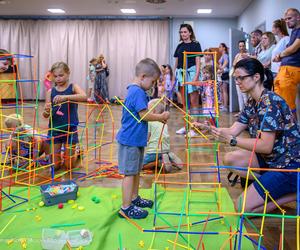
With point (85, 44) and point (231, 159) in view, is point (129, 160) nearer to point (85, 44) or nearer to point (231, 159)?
point (231, 159)

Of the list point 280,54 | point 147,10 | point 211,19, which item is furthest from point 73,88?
point 211,19

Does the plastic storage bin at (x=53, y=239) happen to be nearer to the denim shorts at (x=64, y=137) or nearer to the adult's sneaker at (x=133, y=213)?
the adult's sneaker at (x=133, y=213)

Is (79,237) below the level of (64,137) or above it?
below

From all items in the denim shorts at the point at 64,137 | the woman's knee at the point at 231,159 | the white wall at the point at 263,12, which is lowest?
the woman's knee at the point at 231,159

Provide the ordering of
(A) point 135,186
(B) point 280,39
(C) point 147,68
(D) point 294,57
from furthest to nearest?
(B) point 280,39, (D) point 294,57, (A) point 135,186, (C) point 147,68

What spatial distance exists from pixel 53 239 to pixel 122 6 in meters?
7.75

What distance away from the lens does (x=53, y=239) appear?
167cm

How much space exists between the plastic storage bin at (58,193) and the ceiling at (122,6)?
6.51 m

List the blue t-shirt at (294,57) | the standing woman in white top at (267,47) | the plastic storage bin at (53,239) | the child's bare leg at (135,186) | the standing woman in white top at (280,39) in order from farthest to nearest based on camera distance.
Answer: the standing woman in white top at (267,47) → the standing woman in white top at (280,39) → the blue t-shirt at (294,57) → the child's bare leg at (135,186) → the plastic storage bin at (53,239)

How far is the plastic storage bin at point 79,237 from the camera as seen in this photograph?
1660 mm

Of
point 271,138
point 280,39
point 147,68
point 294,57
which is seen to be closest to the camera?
point 271,138

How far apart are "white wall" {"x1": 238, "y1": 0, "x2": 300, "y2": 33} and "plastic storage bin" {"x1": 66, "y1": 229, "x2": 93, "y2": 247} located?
3.97 meters

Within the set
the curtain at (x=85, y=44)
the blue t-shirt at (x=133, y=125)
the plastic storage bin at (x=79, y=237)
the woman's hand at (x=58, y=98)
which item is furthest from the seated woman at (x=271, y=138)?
the curtain at (x=85, y=44)

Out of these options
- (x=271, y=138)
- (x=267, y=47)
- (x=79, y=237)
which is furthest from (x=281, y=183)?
(x=267, y=47)
